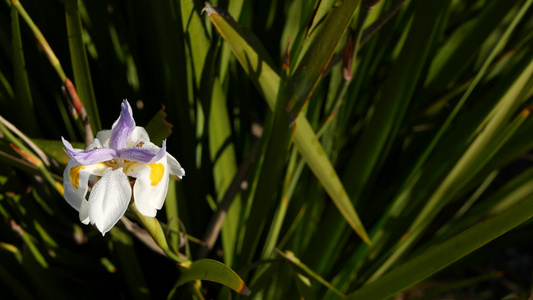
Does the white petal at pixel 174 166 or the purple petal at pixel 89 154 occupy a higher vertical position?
the purple petal at pixel 89 154

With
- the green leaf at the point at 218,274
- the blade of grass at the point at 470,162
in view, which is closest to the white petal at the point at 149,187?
the green leaf at the point at 218,274

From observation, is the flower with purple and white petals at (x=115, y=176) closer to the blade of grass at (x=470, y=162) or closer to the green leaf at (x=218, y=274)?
the green leaf at (x=218, y=274)

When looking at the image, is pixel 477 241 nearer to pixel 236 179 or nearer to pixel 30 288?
pixel 236 179

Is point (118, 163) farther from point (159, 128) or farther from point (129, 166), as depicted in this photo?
point (159, 128)

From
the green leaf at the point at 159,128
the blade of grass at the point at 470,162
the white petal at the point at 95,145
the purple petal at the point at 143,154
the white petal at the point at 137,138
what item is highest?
the white petal at the point at 95,145

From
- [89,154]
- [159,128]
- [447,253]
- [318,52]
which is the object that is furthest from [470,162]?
[89,154]

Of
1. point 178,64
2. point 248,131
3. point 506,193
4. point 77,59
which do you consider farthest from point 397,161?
point 77,59

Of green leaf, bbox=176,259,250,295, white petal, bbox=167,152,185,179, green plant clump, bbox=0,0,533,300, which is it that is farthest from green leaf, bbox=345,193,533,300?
white petal, bbox=167,152,185,179
